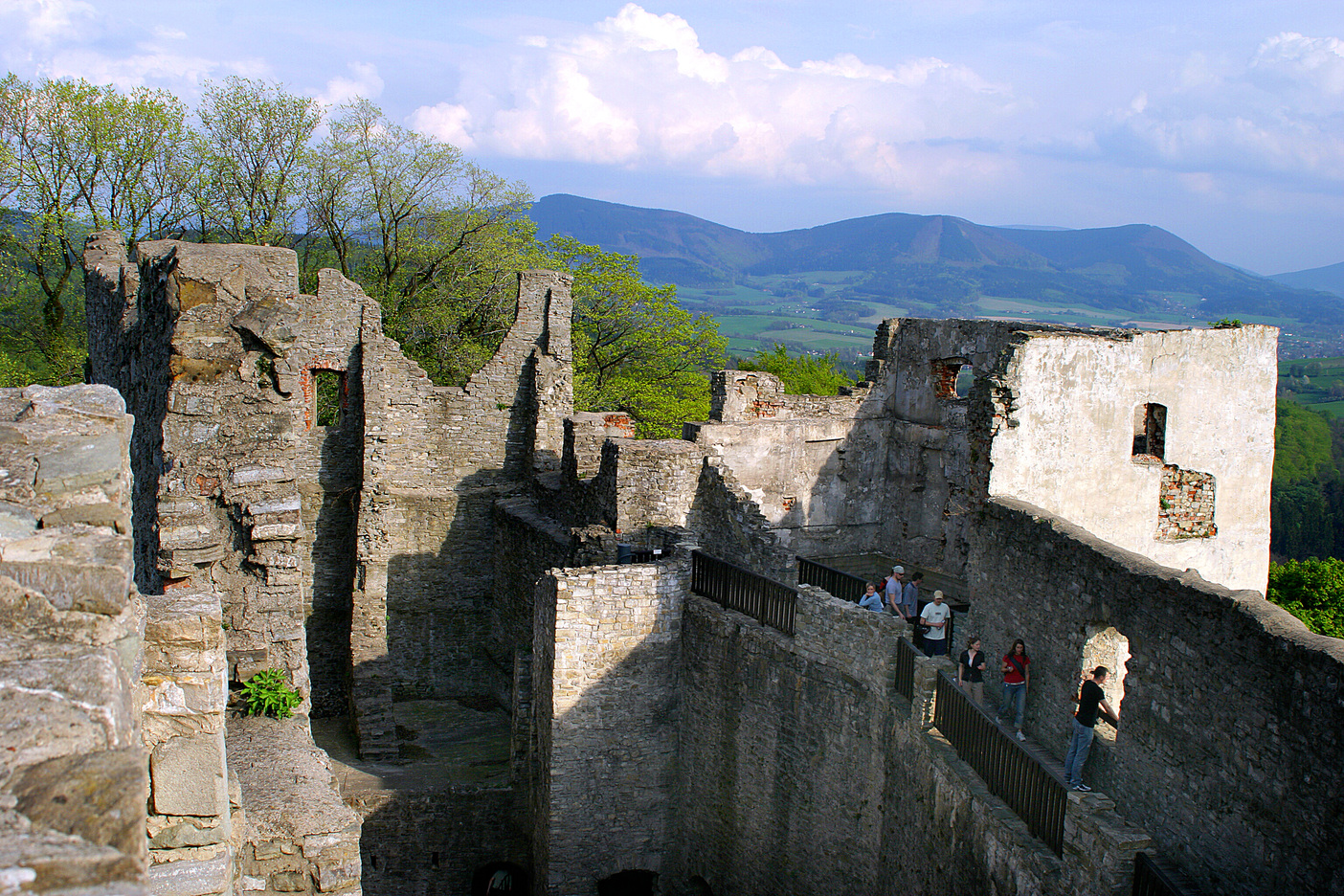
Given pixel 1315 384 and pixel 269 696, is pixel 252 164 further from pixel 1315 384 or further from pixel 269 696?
pixel 1315 384

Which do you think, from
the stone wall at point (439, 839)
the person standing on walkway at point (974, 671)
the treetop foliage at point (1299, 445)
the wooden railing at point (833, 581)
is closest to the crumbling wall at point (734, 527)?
the wooden railing at point (833, 581)

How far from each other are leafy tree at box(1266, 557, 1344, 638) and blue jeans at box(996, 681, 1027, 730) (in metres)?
13.1

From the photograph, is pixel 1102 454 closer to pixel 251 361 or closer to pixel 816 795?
pixel 816 795

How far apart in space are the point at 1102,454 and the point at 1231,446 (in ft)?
8.22

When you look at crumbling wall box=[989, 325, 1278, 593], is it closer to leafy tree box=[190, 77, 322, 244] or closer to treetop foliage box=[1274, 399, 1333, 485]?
leafy tree box=[190, 77, 322, 244]

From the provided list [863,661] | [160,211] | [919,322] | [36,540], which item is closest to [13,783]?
[36,540]

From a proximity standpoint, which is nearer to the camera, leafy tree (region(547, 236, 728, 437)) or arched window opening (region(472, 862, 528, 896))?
arched window opening (region(472, 862, 528, 896))

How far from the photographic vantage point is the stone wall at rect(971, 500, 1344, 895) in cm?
658

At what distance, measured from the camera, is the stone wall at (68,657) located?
270cm

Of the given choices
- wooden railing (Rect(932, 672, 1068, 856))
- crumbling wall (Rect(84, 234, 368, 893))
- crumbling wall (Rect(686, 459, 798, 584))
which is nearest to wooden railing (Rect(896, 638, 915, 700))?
wooden railing (Rect(932, 672, 1068, 856))

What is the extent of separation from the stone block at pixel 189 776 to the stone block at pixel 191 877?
9.5 inches

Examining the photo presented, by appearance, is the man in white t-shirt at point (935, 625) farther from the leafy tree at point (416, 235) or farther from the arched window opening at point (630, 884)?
the leafy tree at point (416, 235)

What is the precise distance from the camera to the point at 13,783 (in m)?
2.83

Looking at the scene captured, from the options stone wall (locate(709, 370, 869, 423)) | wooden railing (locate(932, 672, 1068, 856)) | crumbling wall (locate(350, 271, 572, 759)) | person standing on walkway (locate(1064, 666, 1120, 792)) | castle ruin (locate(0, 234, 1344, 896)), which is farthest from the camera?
crumbling wall (locate(350, 271, 572, 759))
